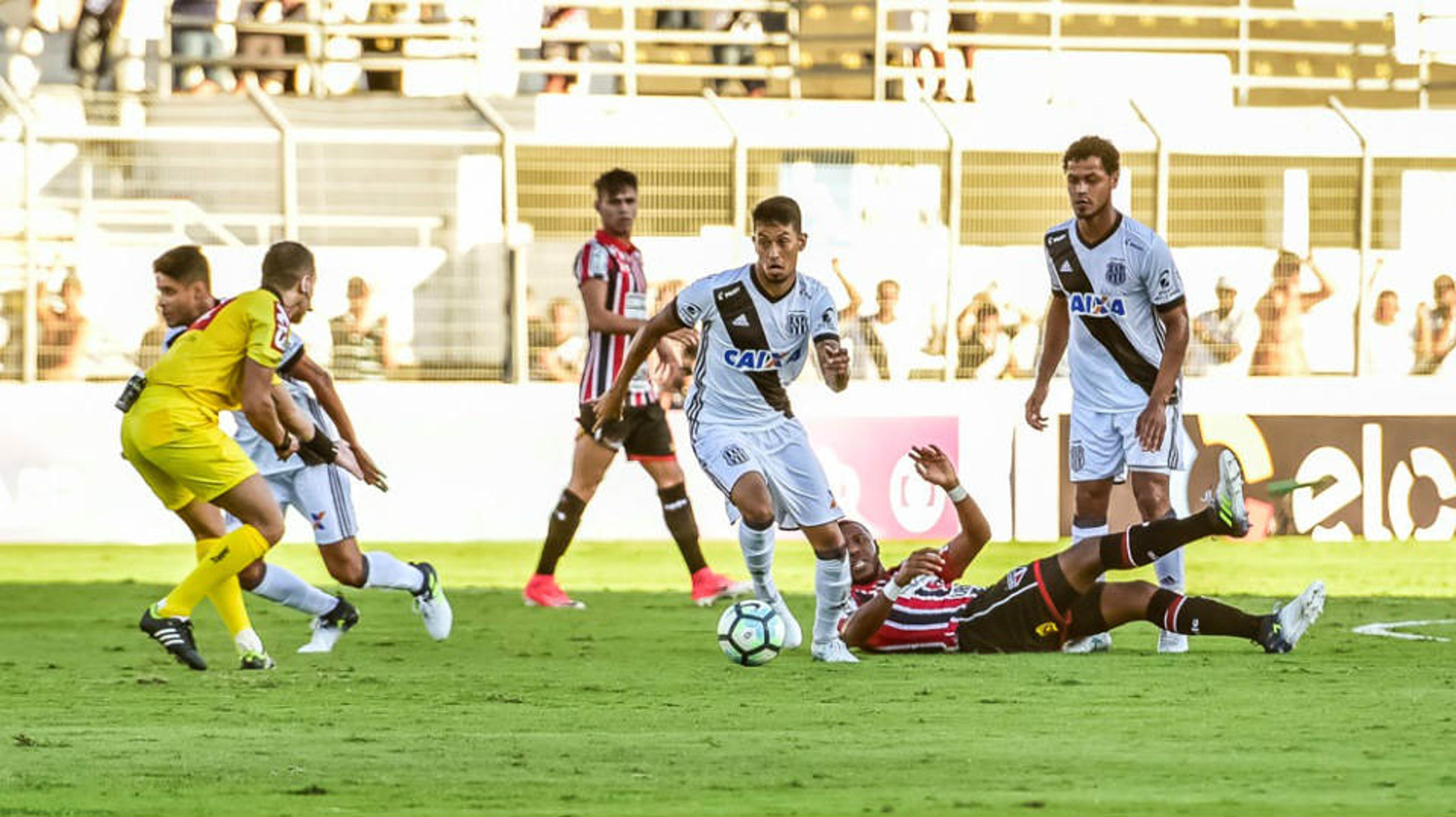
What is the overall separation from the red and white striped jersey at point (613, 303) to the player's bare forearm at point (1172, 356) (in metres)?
4.05

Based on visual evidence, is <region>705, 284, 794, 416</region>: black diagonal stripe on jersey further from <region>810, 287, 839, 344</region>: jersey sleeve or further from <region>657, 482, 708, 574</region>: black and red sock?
<region>657, 482, 708, 574</region>: black and red sock

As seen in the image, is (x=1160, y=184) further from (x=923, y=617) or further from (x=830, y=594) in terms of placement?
(x=830, y=594)

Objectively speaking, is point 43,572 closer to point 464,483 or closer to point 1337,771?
point 464,483

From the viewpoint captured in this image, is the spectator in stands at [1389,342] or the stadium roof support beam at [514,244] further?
the spectator in stands at [1389,342]

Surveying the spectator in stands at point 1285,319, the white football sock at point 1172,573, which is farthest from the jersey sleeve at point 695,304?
the spectator in stands at point 1285,319

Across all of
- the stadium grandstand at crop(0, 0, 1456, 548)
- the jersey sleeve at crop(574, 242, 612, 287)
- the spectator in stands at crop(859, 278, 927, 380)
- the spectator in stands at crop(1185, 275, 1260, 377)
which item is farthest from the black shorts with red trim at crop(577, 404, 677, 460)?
the spectator in stands at crop(1185, 275, 1260, 377)

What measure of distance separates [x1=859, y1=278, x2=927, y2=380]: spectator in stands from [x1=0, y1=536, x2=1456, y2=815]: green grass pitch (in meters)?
6.66

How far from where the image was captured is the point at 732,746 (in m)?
7.42

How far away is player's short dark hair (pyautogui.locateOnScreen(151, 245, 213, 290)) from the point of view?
10.3 metres

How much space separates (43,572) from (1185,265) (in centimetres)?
899

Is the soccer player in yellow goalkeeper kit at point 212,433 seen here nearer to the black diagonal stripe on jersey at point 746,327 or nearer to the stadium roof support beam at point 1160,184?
the black diagonal stripe on jersey at point 746,327

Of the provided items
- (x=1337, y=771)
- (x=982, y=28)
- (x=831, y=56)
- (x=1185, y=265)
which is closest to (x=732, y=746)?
(x=1337, y=771)

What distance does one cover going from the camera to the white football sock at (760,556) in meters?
10.5

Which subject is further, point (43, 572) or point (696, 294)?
point (43, 572)
